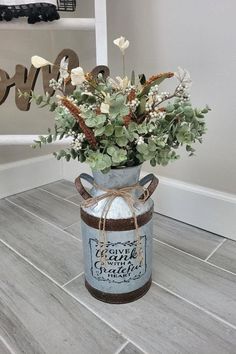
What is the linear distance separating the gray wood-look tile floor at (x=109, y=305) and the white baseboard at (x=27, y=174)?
291 millimetres

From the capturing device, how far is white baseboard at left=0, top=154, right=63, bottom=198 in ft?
4.65

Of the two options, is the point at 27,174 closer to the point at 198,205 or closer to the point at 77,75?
the point at 198,205

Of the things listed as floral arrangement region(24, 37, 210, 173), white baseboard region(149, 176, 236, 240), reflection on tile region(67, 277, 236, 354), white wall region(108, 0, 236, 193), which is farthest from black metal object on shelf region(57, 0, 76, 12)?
reflection on tile region(67, 277, 236, 354)

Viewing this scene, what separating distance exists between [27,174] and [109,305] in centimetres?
88

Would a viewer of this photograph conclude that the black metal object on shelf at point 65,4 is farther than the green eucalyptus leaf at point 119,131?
Yes

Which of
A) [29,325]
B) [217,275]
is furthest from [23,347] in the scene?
[217,275]

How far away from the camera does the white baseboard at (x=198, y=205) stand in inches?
40.6

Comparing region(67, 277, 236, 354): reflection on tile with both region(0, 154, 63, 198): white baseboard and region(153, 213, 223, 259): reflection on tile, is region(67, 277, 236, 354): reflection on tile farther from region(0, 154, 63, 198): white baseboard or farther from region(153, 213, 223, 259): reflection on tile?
region(0, 154, 63, 198): white baseboard

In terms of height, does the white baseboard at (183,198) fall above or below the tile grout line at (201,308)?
above

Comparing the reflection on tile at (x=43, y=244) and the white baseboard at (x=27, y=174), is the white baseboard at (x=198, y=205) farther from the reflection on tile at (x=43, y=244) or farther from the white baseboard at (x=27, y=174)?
the white baseboard at (x=27, y=174)

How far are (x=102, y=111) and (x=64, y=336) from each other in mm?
493

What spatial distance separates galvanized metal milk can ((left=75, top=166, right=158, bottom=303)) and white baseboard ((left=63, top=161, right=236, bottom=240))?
370mm

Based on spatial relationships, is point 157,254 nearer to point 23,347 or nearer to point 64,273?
point 64,273

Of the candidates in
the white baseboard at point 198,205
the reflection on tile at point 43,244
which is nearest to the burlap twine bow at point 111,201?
the reflection on tile at point 43,244
